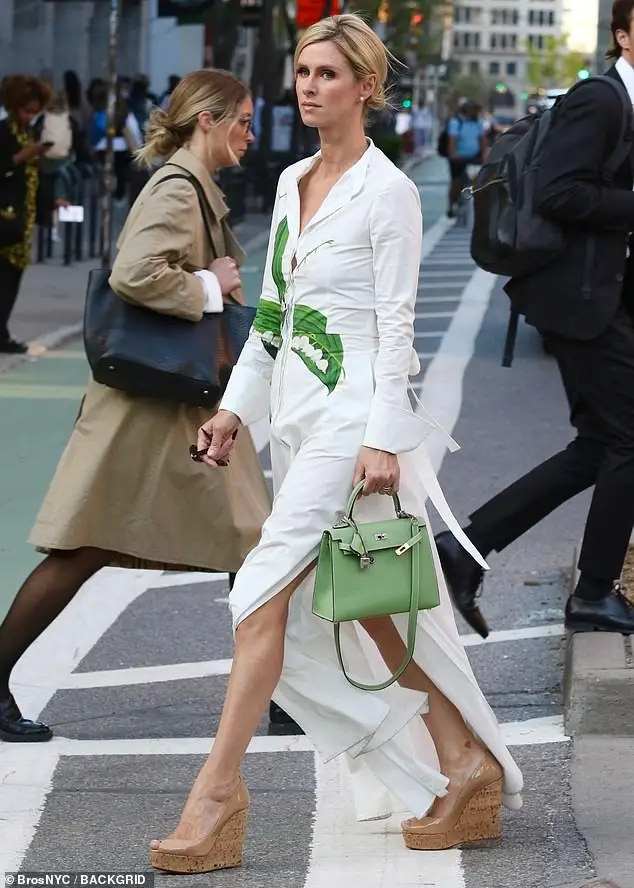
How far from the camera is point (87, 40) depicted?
41562 millimetres

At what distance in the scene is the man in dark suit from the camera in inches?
231

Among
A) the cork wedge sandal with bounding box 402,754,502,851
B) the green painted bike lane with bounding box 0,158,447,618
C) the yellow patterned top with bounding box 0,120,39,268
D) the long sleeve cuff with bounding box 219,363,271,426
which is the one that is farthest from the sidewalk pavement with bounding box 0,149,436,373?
the cork wedge sandal with bounding box 402,754,502,851

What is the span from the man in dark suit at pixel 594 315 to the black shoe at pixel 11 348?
28.8ft

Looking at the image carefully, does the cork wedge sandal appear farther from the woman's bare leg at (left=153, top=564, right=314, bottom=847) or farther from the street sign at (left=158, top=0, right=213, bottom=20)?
the street sign at (left=158, top=0, right=213, bottom=20)

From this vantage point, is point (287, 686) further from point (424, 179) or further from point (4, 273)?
point (424, 179)

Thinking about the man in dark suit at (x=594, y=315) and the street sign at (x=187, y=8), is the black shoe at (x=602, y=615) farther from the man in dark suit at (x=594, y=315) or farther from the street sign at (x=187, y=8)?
the street sign at (x=187, y=8)

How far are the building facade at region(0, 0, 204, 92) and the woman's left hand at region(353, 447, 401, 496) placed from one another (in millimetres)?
21577

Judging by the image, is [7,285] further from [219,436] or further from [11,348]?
[219,436]

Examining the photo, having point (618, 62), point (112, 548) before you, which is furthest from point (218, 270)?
point (618, 62)

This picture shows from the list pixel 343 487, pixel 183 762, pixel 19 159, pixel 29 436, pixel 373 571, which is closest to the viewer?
pixel 373 571

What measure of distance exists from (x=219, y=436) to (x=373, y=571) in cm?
56

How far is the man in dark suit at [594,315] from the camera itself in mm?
5859

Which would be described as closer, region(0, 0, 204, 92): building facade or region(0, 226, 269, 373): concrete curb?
region(0, 226, 269, 373): concrete curb

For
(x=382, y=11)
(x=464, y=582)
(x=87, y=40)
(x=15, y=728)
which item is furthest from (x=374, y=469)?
(x=382, y=11)
